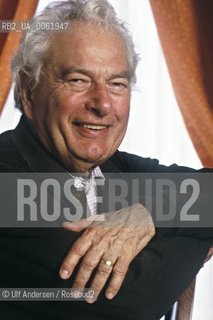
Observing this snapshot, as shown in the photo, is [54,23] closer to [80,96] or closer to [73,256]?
[80,96]

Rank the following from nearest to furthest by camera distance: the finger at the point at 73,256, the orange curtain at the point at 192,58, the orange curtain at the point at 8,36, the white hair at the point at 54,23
Result: the finger at the point at 73,256 → the white hair at the point at 54,23 → the orange curtain at the point at 8,36 → the orange curtain at the point at 192,58

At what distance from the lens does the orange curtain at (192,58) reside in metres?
1.71

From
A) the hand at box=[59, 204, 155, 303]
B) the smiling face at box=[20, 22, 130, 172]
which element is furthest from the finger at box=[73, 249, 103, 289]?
the smiling face at box=[20, 22, 130, 172]

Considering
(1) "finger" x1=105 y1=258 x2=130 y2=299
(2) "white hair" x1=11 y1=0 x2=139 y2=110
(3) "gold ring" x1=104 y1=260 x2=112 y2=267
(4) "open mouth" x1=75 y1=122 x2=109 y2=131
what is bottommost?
(1) "finger" x1=105 y1=258 x2=130 y2=299

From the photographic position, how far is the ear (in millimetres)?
1483

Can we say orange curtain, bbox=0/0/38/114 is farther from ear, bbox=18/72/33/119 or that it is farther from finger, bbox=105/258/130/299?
finger, bbox=105/258/130/299

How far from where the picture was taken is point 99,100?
1446 mm

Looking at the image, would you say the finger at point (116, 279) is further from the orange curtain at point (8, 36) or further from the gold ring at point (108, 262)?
the orange curtain at point (8, 36)

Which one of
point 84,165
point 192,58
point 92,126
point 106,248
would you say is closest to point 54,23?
point 92,126

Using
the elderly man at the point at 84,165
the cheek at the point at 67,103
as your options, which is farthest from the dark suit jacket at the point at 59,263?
the cheek at the point at 67,103

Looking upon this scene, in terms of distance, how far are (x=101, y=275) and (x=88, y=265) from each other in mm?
48

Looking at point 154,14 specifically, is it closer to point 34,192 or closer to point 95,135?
point 95,135

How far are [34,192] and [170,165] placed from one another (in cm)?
50

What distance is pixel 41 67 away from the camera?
144cm
